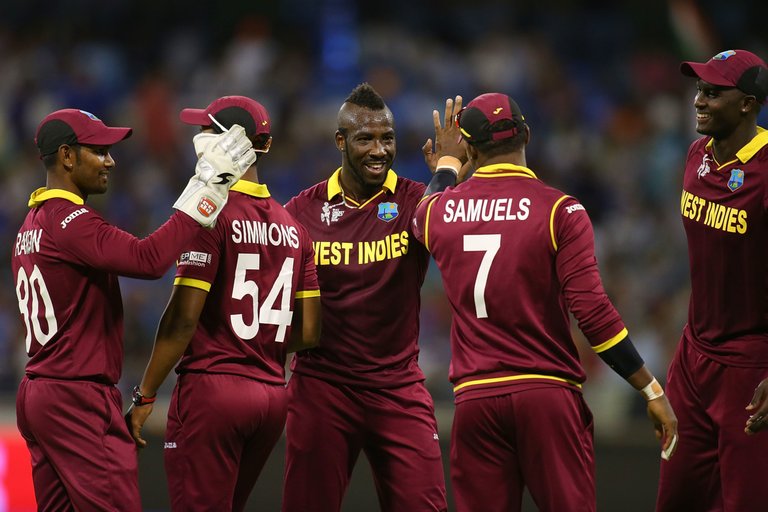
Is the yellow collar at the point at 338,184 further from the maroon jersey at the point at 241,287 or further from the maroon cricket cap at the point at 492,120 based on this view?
the maroon cricket cap at the point at 492,120

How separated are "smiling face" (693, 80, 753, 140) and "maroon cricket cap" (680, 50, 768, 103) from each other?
0.11 feet

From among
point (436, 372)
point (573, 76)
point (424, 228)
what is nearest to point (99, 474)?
point (424, 228)

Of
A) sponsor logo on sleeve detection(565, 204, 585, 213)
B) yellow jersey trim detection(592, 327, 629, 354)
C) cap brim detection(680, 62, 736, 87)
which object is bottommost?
yellow jersey trim detection(592, 327, 629, 354)

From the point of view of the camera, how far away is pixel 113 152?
13.9m

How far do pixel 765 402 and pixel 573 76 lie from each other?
9374 millimetres

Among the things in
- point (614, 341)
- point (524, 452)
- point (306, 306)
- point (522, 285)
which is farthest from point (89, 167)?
point (614, 341)

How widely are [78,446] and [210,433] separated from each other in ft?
1.91

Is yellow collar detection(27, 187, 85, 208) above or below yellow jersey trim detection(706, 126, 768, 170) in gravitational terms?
below

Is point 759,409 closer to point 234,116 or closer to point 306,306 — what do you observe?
A: point 306,306

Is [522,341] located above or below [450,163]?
below

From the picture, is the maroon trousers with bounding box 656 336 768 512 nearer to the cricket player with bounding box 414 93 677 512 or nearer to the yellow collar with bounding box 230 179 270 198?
the cricket player with bounding box 414 93 677 512

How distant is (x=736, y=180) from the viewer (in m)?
5.61

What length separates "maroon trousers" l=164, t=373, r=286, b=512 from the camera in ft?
17.6

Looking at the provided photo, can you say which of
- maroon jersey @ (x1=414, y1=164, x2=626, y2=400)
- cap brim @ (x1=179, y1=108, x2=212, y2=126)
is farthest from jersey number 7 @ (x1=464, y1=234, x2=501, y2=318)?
cap brim @ (x1=179, y1=108, x2=212, y2=126)
